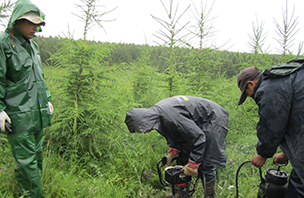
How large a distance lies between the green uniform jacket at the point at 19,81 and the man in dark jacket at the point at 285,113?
2447 millimetres

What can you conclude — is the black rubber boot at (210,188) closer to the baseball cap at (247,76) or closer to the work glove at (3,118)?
the baseball cap at (247,76)

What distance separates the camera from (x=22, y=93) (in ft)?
6.76

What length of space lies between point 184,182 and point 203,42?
4171mm

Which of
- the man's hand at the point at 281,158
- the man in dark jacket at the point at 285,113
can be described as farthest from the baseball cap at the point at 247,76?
the man's hand at the point at 281,158

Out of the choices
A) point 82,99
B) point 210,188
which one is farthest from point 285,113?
point 82,99

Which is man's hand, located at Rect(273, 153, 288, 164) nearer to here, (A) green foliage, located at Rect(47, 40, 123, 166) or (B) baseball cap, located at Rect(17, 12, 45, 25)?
(A) green foliage, located at Rect(47, 40, 123, 166)

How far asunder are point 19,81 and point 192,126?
213 cm

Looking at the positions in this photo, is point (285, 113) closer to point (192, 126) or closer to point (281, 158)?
point (281, 158)

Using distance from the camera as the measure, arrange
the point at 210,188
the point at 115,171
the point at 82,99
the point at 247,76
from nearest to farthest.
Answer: the point at 247,76 < the point at 210,188 < the point at 115,171 < the point at 82,99

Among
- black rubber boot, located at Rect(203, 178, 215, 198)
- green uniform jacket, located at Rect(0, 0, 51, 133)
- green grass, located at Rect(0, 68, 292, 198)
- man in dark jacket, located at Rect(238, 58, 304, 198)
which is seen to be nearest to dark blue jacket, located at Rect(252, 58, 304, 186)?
man in dark jacket, located at Rect(238, 58, 304, 198)

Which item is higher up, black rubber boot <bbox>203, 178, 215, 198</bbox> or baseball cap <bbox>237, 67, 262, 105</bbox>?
baseball cap <bbox>237, 67, 262, 105</bbox>

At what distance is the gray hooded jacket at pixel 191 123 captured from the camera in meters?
2.33

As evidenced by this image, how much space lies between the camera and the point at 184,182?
2.52m

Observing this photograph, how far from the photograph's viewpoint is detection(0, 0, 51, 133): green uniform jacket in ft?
6.37
